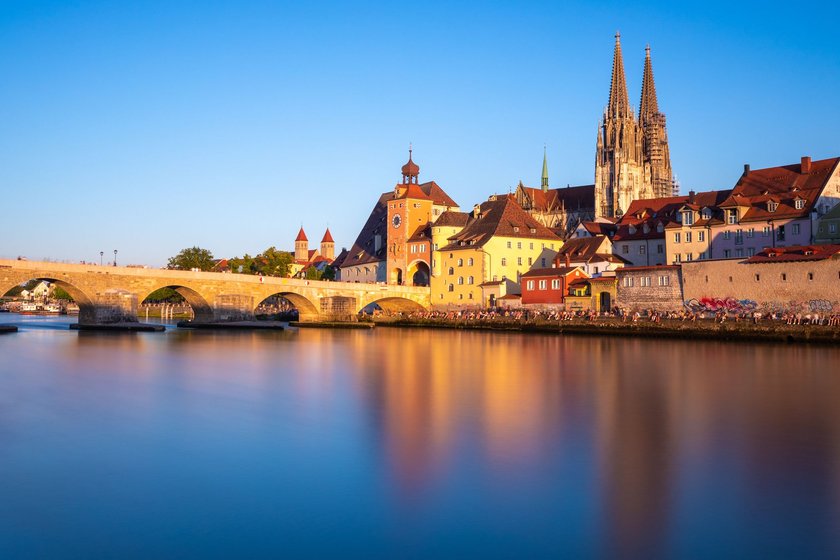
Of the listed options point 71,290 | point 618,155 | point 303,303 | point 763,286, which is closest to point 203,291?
point 71,290

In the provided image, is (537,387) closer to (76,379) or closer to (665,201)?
(76,379)

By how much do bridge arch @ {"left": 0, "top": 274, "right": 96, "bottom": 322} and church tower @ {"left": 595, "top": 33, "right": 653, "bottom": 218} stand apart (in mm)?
67664

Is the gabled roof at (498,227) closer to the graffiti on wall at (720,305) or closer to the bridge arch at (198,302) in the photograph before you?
the graffiti on wall at (720,305)

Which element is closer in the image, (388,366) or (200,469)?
(200,469)

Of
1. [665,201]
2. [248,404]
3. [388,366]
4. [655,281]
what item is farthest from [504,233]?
[248,404]

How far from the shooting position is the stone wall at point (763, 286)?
4447cm

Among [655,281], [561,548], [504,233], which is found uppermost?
[504,233]

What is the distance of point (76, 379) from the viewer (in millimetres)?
26594

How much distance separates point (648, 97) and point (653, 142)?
6788 mm

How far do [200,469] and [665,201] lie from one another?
59.5 metres

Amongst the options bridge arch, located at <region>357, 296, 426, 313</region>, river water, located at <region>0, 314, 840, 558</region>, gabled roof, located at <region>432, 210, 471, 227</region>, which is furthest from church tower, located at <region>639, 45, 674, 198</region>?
river water, located at <region>0, 314, 840, 558</region>

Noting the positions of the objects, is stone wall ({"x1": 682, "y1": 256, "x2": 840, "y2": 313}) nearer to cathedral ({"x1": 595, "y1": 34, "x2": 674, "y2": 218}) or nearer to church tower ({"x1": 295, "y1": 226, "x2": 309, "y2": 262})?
cathedral ({"x1": 595, "y1": 34, "x2": 674, "y2": 218})

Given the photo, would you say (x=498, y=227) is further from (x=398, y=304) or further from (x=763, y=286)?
(x=763, y=286)

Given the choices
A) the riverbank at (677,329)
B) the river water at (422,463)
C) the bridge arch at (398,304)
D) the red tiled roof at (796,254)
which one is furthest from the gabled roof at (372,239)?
the river water at (422,463)
